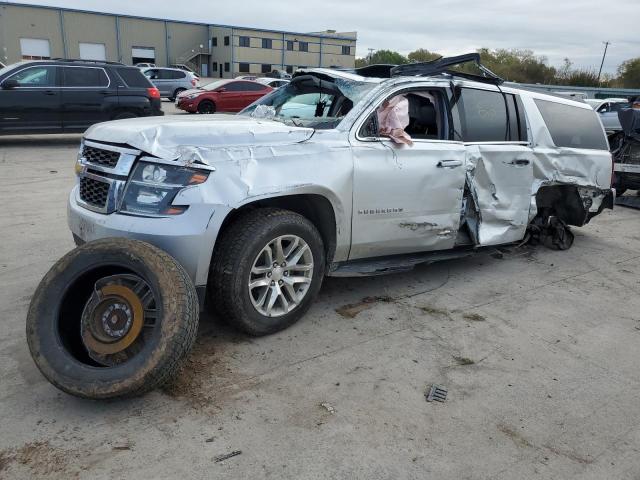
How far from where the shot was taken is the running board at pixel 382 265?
168 inches

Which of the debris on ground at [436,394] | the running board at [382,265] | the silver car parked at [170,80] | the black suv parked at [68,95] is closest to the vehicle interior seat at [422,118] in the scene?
the running board at [382,265]

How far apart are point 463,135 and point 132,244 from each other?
3.14m

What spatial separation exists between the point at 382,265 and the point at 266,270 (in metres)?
1.20

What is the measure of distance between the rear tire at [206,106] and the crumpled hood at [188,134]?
17.6 m

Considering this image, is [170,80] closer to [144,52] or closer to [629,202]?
[629,202]

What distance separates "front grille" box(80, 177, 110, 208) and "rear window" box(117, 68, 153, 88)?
10038mm

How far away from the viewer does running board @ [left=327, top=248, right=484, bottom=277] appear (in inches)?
168

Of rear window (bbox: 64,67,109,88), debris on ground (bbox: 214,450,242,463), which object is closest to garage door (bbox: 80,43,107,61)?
rear window (bbox: 64,67,109,88)

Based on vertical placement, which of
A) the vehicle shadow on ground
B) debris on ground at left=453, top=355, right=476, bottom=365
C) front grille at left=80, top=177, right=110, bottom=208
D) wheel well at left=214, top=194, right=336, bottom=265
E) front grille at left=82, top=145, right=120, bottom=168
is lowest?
the vehicle shadow on ground

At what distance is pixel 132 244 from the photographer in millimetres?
3143

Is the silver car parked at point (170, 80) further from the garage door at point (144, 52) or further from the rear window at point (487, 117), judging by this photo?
the garage door at point (144, 52)

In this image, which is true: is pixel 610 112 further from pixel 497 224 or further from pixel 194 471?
pixel 194 471

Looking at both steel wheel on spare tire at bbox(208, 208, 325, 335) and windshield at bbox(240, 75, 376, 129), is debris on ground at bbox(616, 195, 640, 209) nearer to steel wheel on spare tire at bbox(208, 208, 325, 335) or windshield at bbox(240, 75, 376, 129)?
windshield at bbox(240, 75, 376, 129)

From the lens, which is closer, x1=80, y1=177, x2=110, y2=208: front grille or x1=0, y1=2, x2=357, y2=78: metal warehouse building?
x1=80, y1=177, x2=110, y2=208: front grille
